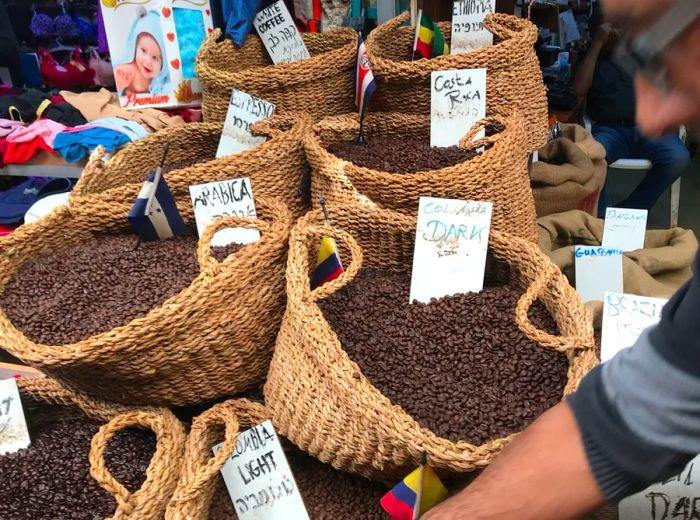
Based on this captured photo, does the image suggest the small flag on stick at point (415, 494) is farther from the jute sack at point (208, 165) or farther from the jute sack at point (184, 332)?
the jute sack at point (208, 165)

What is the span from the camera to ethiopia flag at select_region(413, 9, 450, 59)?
1558mm

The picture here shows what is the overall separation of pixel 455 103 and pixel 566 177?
580 mm

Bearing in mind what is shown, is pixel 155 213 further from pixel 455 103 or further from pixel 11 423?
pixel 455 103

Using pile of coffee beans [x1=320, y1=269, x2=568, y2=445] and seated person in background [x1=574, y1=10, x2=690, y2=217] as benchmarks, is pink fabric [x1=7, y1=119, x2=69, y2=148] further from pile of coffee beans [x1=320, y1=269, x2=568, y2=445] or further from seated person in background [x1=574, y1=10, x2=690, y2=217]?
seated person in background [x1=574, y1=10, x2=690, y2=217]

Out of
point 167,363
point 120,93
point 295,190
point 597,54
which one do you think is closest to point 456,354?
point 167,363

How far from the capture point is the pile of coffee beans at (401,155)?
4.22ft

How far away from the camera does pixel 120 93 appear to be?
1895 mm

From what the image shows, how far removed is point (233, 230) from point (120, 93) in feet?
3.03

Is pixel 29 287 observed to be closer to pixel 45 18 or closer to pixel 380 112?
pixel 380 112

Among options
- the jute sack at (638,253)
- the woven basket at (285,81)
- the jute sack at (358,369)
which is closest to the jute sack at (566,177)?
the jute sack at (638,253)

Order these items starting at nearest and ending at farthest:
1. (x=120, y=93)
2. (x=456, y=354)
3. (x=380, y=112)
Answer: (x=456, y=354), (x=380, y=112), (x=120, y=93)

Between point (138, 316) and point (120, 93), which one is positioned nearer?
point (138, 316)

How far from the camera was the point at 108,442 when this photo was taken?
1070 mm

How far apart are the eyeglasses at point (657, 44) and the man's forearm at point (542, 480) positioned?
0.32 m
